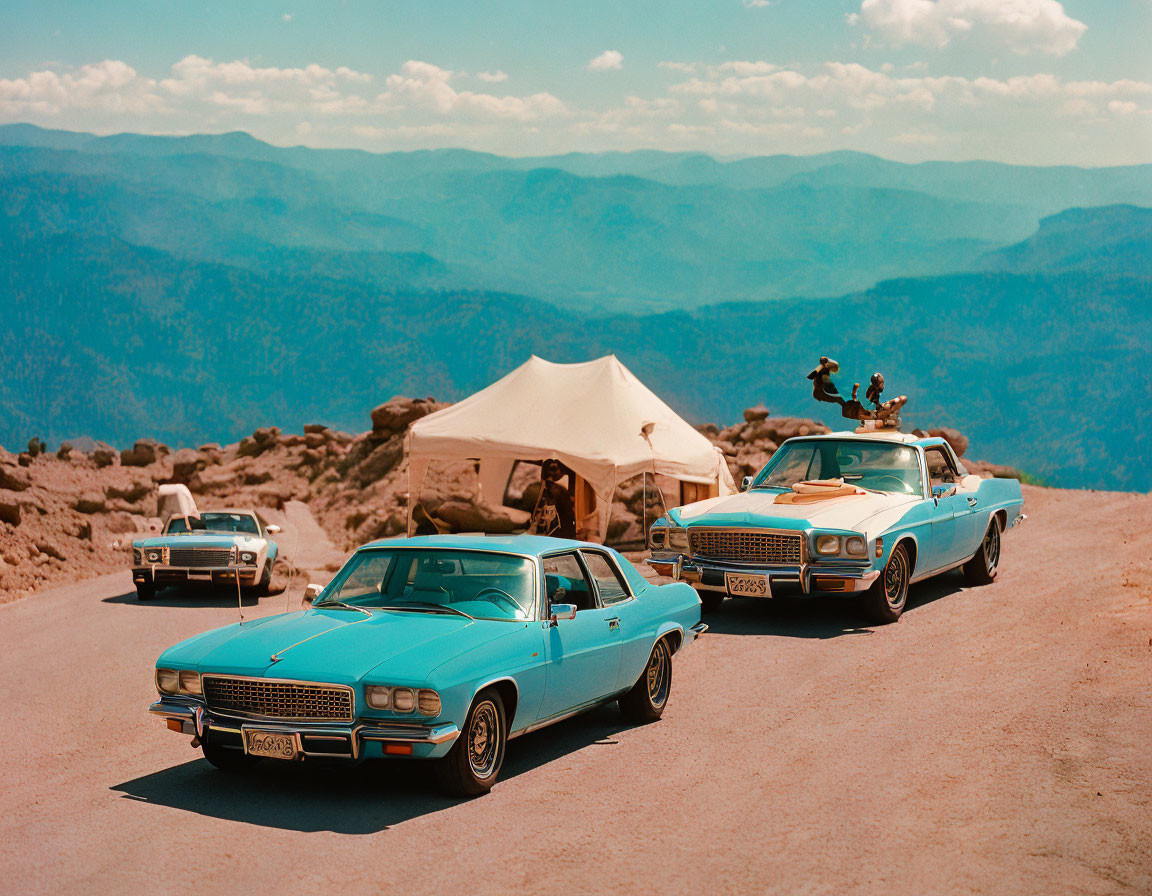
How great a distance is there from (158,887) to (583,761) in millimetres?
2919

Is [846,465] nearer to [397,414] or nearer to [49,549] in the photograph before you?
[49,549]

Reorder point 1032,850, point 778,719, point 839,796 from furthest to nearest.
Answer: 1. point 778,719
2. point 839,796
3. point 1032,850

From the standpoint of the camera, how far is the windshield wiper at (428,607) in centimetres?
724

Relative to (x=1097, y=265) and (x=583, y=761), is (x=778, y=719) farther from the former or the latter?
(x=1097, y=265)

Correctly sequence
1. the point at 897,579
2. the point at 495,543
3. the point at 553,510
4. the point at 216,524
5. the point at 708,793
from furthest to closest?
the point at 553,510 → the point at 216,524 → the point at 897,579 → the point at 495,543 → the point at 708,793

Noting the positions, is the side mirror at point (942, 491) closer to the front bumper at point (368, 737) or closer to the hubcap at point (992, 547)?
the hubcap at point (992, 547)

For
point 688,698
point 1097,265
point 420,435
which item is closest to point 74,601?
point 420,435

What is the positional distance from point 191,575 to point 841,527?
9.06 meters

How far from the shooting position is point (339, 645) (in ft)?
21.8

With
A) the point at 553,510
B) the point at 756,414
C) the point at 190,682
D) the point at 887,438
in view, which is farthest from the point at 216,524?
the point at 756,414

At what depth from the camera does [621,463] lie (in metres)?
19.4

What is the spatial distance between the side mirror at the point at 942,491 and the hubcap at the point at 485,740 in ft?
25.6

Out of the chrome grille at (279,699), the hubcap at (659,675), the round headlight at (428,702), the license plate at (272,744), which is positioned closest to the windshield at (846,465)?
the hubcap at (659,675)

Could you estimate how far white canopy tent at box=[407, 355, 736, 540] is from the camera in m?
19.8
